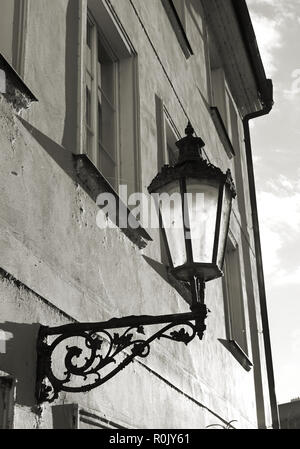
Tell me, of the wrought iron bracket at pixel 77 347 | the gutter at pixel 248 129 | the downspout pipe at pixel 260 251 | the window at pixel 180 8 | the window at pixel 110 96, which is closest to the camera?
the wrought iron bracket at pixel 77 347

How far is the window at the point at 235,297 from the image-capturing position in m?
8.02

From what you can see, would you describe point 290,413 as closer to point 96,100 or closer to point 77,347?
point 96,100

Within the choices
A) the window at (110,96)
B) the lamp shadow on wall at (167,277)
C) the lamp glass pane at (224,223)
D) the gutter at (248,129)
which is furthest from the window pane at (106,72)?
the gutter at (248,129)

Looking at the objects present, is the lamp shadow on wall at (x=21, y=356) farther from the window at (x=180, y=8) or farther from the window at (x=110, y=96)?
the window at (x=180, y=8)

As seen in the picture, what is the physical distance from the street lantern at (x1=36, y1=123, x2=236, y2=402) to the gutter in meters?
5.94

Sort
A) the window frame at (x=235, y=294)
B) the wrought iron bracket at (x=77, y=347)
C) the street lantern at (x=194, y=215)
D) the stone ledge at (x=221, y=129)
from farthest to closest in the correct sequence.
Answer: the stone ledge at (x=221, y=129), the window frame at (x=235, y=294), the street lantern at (x=194, y=215), the wrought iron bracket at (x=77, y=347)

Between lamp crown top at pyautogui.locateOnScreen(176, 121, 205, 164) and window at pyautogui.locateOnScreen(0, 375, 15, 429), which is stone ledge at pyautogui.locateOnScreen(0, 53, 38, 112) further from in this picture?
window at pyautogui.locateOnScreen(0, 375, 15, 429)

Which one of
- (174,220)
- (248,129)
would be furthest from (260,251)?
(174,220)

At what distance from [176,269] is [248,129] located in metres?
8.21

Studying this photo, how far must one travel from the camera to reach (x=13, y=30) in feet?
11.1

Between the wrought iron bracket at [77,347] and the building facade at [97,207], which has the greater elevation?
the building facade at [97,207]

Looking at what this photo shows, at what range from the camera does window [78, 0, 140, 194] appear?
4.57 metres

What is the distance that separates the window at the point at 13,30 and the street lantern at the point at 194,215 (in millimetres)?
887

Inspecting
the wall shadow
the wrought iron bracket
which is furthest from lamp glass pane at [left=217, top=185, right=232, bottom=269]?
the wall shadow
